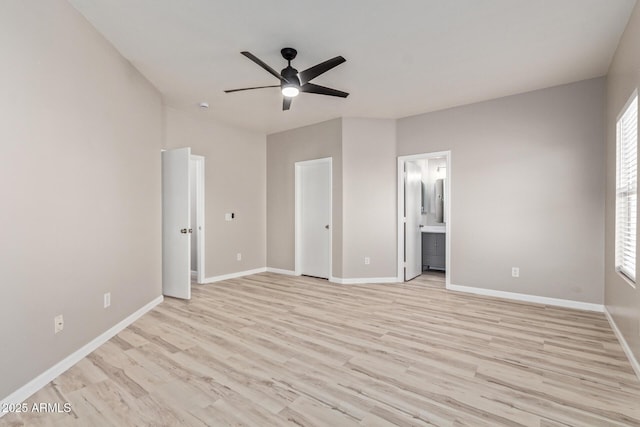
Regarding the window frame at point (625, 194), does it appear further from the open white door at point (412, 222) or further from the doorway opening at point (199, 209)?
the doorway opening at point (199, 209)

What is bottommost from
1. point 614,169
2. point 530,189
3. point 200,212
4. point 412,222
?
point 412,222

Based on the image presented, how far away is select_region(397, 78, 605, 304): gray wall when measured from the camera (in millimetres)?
3676

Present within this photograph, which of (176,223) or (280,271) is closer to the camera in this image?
(176,223)

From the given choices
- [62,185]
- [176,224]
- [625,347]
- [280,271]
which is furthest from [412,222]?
[62,185]

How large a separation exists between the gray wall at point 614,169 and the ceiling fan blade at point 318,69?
221 centimetres

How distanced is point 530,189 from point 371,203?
7.14ft

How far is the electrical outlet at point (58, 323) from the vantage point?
2219mm

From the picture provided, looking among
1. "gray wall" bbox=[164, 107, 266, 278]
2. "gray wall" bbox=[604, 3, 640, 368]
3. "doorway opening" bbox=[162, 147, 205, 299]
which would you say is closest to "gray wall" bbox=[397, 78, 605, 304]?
"gray wall" bbox=[604, 3, 640, 368]

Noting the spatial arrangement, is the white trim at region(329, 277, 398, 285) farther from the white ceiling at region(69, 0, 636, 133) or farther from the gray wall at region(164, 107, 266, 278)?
the white ceiling at region(69, 0, 636, 133)

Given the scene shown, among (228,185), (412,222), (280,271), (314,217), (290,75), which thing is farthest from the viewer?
(280,271)

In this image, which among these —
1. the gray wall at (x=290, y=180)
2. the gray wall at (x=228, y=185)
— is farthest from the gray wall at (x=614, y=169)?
the gray wall at (x=228, y=185)

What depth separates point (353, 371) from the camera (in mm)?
2285

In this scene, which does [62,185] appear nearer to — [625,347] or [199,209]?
[199,209]

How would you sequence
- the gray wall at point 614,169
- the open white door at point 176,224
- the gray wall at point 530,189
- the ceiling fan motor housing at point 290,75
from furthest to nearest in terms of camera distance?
the open white door at point 176,224 → the gray wall at point 530,189 → the ceiling fan motor housing at point 290,75 → the gray wall at point 614,169
